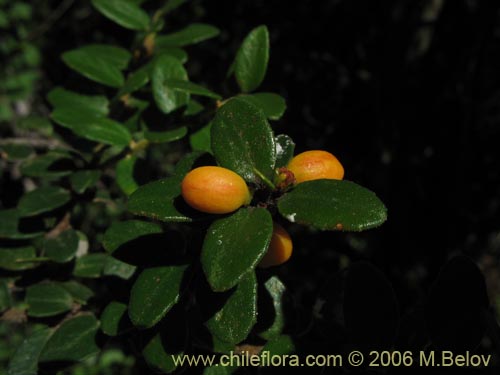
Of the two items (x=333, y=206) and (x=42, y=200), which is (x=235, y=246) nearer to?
(x=333, y=206)

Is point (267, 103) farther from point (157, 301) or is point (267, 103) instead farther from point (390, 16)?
point (390, 16)

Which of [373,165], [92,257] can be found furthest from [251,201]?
[373,165]

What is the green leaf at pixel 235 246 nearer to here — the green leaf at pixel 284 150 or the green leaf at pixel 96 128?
the green leaf at pixel 284 150

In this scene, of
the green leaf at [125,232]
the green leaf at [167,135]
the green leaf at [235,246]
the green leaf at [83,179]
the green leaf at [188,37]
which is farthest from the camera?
the green leaf at [188,37]

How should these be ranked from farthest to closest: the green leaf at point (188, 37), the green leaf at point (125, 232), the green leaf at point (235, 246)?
1. the green leaf at point (188, 37)
2. the green leaf at point (125, 232)
3. the green leaf at point (235, 246)

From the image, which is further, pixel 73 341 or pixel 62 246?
pixel 62 246

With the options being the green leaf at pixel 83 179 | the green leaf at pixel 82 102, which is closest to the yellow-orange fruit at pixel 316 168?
the green leaf at pixel 83 179

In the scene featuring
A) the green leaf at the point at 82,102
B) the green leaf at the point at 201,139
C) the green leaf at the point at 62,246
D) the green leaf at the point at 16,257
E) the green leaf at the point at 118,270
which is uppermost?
the green leaf at the point at 201,139

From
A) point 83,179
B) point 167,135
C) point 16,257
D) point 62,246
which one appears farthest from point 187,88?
point 16,257
